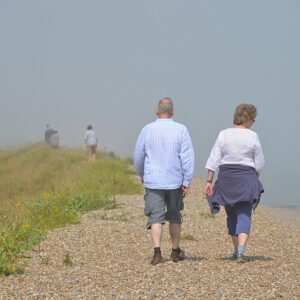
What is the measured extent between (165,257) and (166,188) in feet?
3.64

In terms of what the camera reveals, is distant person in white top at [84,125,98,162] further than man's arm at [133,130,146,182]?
Yes

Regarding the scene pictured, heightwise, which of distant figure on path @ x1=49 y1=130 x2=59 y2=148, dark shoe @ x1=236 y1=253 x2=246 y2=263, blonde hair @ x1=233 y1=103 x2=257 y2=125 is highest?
blonde hair @ x1=233 y1=103 x2=257 y2=125

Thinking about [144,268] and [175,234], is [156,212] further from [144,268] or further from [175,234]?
[144,268]

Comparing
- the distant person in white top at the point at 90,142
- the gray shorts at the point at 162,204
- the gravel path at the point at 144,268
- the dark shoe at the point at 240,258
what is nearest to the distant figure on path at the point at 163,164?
the gray shorts at the point at 162,204

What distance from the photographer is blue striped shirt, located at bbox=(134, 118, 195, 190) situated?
8.29 m

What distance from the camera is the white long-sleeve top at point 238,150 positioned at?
331 inches

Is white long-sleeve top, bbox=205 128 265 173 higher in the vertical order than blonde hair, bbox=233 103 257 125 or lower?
lower

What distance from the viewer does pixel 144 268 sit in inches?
316

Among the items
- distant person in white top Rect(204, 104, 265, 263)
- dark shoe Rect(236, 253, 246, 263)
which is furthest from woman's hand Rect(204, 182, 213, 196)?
dark shoe Rect(236, 253, 246, 263)

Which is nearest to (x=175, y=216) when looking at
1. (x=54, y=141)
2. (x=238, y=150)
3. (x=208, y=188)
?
(x=208, y=188)

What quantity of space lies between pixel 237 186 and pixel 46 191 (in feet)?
43.4

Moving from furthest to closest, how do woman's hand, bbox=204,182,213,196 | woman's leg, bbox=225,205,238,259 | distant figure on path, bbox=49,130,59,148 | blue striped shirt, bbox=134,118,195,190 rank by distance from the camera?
1. distant figure on path, bbox=49,130,59,148
2. woman's leg, bbox=225,205,238,259
3. woman's hand, bbox=204,182,213,196
4. blue striped shirt, bbox=134,118,195,190

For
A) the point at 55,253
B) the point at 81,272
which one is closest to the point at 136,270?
the point at 81,272

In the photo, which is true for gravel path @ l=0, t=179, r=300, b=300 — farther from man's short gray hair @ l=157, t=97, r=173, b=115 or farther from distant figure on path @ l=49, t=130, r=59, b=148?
distant figure on path @ l=49, t=130, r=59, b=148
